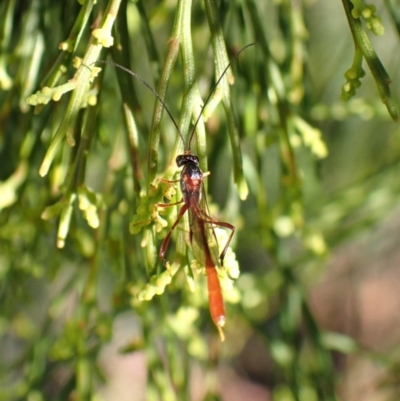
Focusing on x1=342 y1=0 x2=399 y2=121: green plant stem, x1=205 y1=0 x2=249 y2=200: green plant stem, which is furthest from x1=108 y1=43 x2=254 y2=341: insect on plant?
x1=342 y1=0 x2=399 y2=121: green plant stem

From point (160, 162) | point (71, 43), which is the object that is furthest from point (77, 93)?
point (160, 162)

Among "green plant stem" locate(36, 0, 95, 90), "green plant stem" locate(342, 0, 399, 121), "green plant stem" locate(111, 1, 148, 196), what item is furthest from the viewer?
Result: "green plant stem" locate(111, 1, 148, 196)

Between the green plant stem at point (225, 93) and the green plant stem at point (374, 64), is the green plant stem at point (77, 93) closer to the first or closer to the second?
the green plant stem at point (225, 93)

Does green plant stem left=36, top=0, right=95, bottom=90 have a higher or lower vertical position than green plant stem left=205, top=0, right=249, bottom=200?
higher

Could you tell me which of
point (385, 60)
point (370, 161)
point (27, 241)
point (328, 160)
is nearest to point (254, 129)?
point (27, 241)

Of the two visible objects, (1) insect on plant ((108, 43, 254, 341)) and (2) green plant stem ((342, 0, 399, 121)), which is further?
(1) insect on plant ((108, 43, 254, 341))

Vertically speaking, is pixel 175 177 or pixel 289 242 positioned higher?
pixel 175 177

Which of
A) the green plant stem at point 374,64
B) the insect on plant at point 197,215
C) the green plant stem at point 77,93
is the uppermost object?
the green plant stem at point 77,93

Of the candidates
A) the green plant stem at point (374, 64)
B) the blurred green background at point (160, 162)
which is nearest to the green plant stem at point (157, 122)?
the blurred green background at point (160, 162)

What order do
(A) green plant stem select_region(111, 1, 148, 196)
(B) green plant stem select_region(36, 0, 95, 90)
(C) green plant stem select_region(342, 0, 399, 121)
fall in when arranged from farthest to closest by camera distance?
(A) green plant stem select_region(111, 1, 148, 196) → (B) green plant stem select_region(36, 0, 95, 90) → (C) green plant stem select_region(342, 0, 399, 121)

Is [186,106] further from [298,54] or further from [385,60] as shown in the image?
[385,60]

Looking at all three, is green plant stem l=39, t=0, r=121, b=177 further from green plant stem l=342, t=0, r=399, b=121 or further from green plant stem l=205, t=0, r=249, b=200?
green plant stem l=342, t=0, r=399, b=121
